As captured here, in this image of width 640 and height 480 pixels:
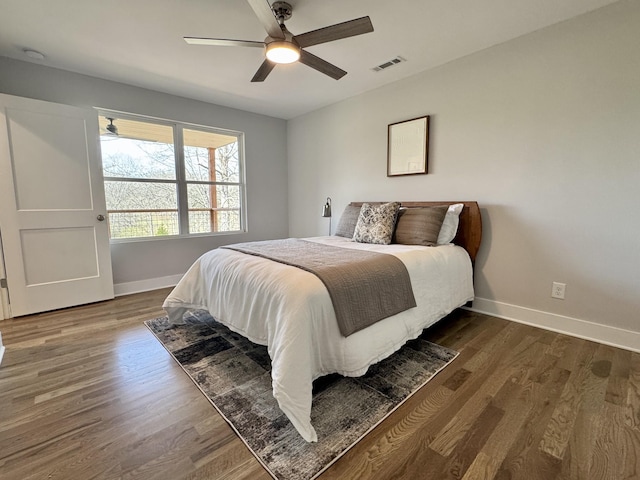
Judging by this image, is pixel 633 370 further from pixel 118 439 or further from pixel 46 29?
pixel 46 29

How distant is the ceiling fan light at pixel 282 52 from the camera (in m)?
1.86

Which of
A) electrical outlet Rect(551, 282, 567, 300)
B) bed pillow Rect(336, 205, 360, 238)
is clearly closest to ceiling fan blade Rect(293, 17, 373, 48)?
bed pillow Rect(336, 205, 360, 238)

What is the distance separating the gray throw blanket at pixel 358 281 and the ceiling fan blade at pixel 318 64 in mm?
1450

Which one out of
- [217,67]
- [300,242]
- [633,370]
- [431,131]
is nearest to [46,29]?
[217,67]

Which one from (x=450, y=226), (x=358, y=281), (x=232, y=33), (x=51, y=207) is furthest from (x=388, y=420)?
(x=51, y=207)

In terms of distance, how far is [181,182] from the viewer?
150 inches

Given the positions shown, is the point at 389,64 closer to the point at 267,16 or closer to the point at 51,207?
the point at 267,16

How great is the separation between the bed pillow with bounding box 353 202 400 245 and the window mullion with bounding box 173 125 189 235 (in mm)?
2389

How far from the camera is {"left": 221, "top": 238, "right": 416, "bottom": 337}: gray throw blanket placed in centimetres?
158

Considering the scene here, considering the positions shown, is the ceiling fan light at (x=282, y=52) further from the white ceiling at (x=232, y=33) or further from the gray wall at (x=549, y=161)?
the gray wall at (x=549, y=161)

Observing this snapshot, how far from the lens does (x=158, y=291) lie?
3580mm

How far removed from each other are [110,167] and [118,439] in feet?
10.1

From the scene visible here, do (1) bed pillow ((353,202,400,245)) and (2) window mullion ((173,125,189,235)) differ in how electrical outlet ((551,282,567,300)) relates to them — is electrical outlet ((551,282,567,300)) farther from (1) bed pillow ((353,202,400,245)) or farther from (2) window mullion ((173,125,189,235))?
(2) window mullion ((173,125,189,235))

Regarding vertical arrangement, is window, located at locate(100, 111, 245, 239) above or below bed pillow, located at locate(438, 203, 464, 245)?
above
